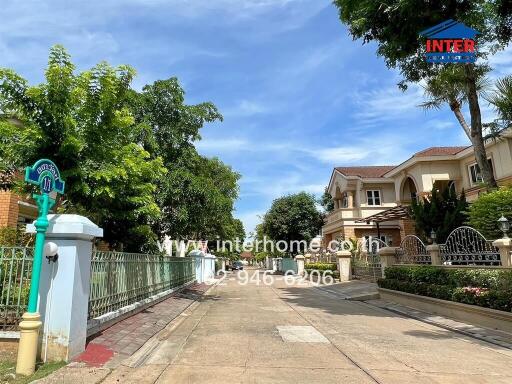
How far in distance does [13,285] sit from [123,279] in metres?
3.36

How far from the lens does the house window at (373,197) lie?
106 ft

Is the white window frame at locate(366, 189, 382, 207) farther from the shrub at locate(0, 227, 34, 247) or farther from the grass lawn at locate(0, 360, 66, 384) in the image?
the grass lawn at locate(0, 360, 66, 384)

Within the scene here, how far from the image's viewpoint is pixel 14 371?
5.23m

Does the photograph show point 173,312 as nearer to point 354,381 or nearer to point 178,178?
point 178,178

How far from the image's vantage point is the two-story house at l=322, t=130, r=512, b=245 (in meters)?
22.7

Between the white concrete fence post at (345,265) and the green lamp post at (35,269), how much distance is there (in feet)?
69.4

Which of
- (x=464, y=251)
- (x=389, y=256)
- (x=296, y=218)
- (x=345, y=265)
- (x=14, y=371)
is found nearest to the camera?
(x=14, y=371)

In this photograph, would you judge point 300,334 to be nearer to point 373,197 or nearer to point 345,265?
point 345,265

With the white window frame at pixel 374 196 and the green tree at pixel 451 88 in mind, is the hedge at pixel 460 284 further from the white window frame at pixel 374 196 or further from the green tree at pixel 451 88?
the white window frame at pixel 374 196

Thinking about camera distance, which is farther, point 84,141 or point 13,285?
point 84,141

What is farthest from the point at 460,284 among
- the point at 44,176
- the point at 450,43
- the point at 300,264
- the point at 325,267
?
the point at 300,264

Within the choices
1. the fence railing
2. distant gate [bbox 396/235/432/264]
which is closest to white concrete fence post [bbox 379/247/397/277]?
distant gate [bbox 396/235/432/264]

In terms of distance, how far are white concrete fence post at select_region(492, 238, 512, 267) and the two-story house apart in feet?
38.5

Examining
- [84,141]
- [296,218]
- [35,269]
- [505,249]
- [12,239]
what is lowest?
[35,269]
